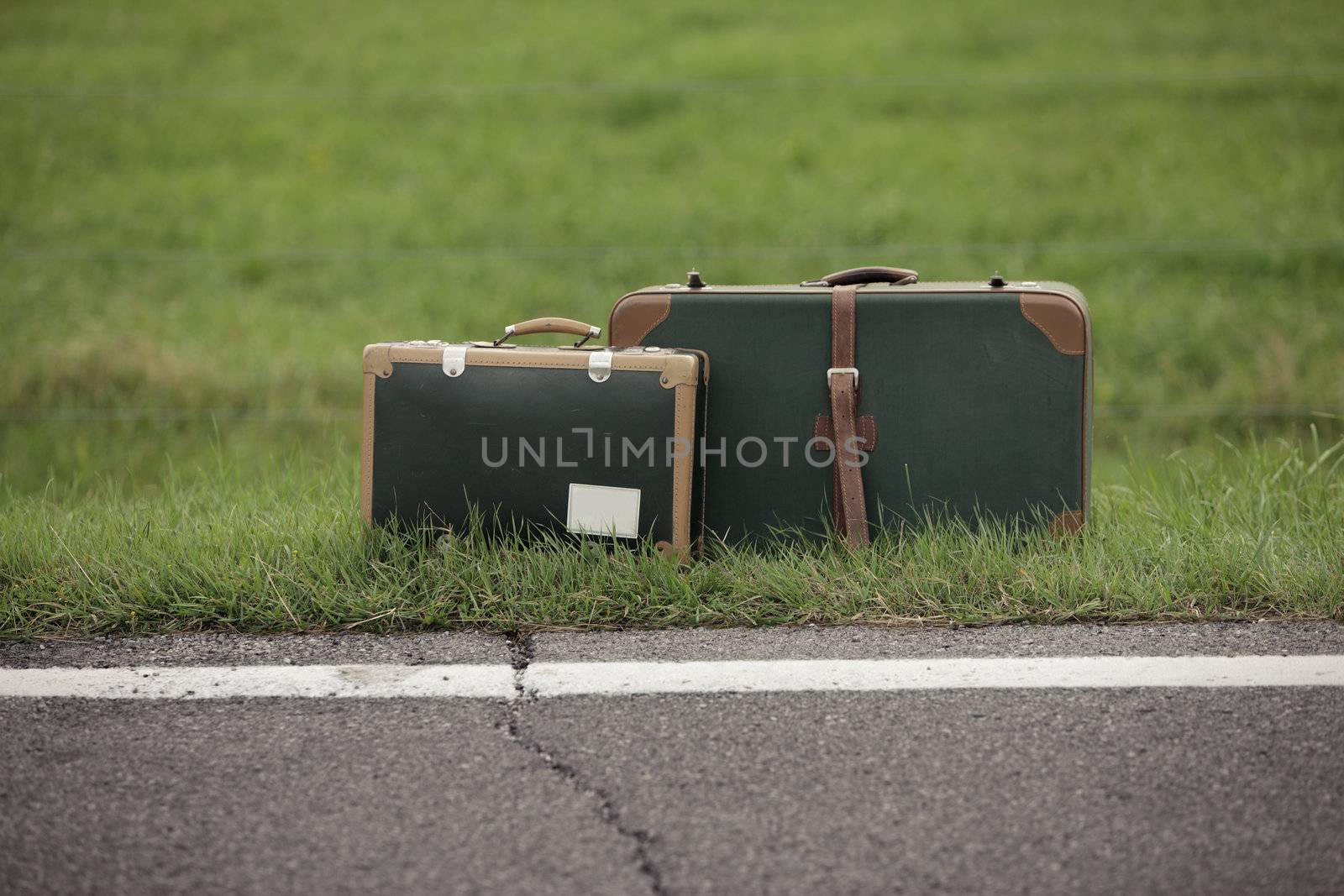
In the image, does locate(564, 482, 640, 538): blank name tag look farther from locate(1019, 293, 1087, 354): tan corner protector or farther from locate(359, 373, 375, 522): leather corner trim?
locate(1019, 293, 1087, 354): tan corner protector

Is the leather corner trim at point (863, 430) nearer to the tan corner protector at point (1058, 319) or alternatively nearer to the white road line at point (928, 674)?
the tan corner protector at point (1058, 319)

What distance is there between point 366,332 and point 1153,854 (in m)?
4.44

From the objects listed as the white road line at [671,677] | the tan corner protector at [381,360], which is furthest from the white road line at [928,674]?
the tan corner protector at [381,360]

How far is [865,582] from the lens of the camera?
7.44ft

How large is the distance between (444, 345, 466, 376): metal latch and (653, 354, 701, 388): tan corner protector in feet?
1.35

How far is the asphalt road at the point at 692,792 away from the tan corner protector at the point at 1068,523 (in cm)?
51

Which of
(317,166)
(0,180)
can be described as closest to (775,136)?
(317,166)

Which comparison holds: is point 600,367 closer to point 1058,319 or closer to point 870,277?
point 870,277

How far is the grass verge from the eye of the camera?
217cm

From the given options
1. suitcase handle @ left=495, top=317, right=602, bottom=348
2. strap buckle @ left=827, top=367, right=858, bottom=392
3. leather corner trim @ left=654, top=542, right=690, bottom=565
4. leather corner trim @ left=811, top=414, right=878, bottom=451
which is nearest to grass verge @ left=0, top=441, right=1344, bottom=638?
leather corner trim @ left=654, top=542, right=690, bottom=565

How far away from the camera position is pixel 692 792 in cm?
153

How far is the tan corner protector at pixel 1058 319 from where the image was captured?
7.88 ft

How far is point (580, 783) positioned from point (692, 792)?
0.15 meters

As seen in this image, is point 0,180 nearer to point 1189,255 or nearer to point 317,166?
point 317,166
